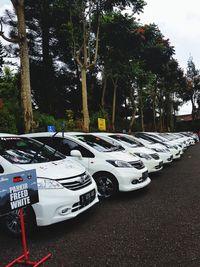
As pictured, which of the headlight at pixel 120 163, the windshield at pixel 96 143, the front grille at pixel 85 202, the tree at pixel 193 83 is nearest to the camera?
the front grille at pixel 85 202

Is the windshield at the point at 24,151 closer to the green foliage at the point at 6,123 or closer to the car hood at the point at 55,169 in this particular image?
the car hood at the point at 55,169

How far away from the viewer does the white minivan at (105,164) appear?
6.36 meters

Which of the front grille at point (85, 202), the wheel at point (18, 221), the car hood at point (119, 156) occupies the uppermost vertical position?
the car hood at point (119, 156)

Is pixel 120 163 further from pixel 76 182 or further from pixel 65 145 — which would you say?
pixel 76 182

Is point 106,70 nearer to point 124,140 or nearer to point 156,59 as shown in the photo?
point 156,59

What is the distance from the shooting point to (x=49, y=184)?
14.5 ft

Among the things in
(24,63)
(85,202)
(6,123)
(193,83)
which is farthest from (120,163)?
(193,83)

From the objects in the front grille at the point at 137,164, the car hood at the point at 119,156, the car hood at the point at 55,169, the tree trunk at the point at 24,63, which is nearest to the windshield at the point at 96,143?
the car hood at the point at 119,156

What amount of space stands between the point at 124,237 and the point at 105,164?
2.34m

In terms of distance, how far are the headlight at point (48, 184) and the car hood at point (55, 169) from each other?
78 millimetres

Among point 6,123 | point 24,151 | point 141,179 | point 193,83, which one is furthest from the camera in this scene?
point 193,83

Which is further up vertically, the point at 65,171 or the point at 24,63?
the point at 24,63

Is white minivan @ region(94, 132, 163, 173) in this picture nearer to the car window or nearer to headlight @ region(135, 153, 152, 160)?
headlight @ region(135, 153, 152, 160)

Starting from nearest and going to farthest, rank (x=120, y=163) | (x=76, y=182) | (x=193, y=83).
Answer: (x=76, y=182) → (x=120, y=163) → (x=193, y=83)
